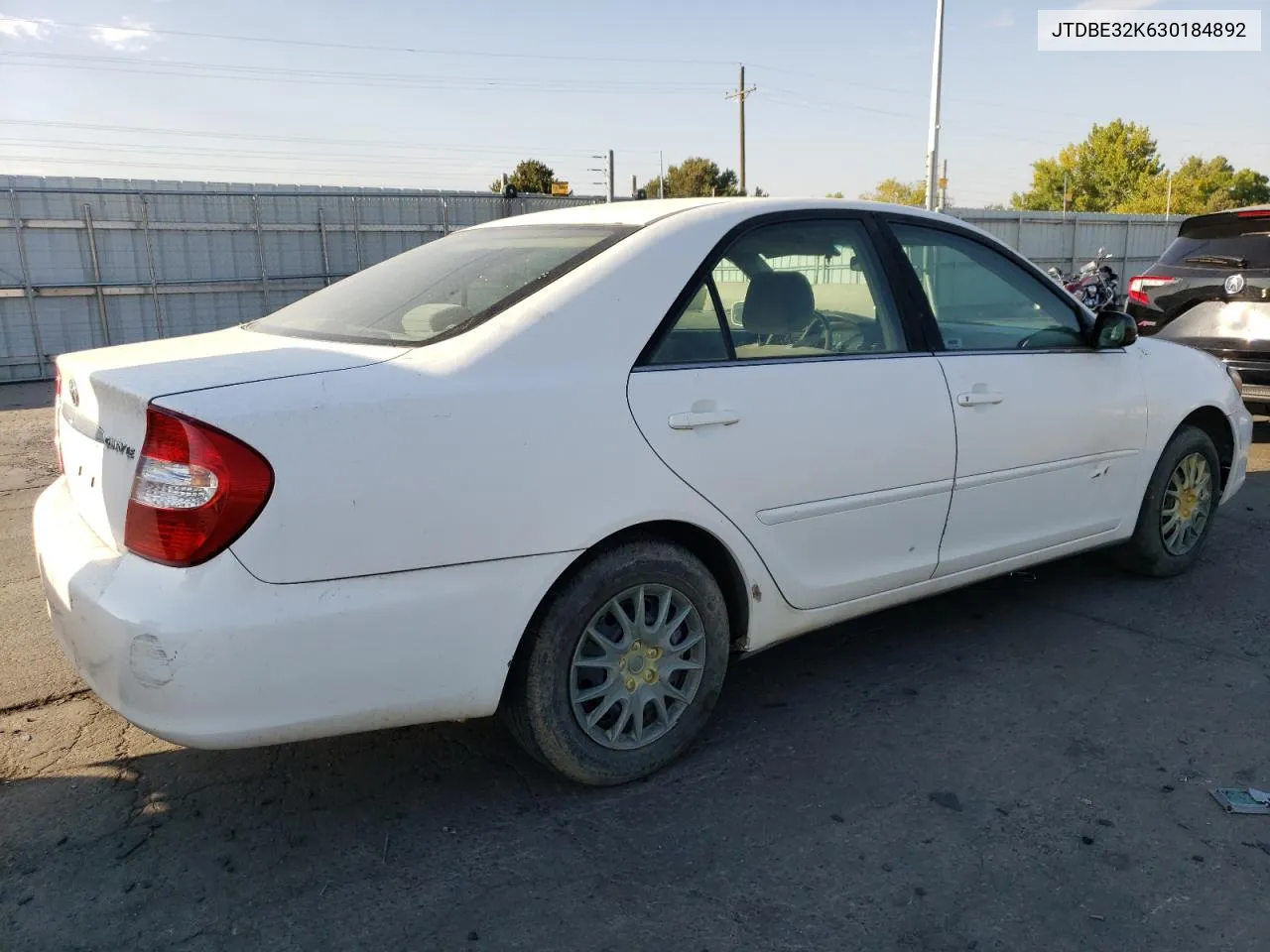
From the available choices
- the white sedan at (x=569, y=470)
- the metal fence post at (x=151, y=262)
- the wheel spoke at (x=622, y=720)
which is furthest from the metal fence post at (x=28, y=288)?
the wheel spoke at (x=622, y=720)

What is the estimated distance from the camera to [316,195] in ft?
51.2

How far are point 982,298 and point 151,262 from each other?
521 inches

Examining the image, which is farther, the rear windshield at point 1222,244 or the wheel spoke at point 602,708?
the rear windshield at point 1222,244

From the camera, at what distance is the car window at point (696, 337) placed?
283 cm

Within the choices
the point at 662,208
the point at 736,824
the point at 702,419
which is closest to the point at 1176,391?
the point at 662,208

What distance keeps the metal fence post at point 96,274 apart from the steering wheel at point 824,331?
42.1 ft

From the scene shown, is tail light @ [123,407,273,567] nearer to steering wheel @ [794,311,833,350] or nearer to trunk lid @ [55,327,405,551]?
trunk lid @ [55,327,405,551]

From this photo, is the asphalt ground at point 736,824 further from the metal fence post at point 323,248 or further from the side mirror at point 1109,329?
the metal fence post at point 323,248

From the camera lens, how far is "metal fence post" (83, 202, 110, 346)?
1341 centimetres

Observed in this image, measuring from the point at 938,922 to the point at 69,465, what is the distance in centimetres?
253

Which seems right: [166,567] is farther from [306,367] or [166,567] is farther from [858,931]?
[858,931]

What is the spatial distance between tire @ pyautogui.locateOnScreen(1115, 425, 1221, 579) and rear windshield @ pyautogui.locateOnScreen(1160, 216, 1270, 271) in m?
3.10

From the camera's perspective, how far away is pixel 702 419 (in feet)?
9.20

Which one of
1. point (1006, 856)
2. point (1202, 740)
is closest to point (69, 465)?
point (1006, 856)
